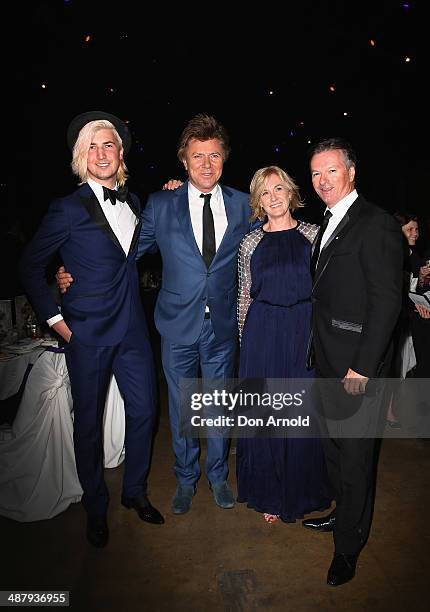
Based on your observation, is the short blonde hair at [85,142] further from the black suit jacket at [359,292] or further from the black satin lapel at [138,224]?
the black suit jacket at [359,292]

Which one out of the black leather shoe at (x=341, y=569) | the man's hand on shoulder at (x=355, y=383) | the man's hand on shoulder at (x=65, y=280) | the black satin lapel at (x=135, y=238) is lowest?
the black leather shoe at (x=341, y=569)

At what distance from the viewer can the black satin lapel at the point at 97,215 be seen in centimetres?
231

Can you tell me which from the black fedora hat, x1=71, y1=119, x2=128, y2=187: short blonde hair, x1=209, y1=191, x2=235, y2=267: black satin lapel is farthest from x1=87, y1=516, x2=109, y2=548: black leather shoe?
the black fedora hat

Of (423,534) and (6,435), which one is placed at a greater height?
(6,435)

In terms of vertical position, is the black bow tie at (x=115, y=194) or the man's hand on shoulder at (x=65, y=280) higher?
the black bow tie at (x=115, y=194)

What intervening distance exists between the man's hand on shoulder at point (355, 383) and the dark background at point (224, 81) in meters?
6.39

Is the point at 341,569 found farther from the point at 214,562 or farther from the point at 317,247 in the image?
the point at 317,247

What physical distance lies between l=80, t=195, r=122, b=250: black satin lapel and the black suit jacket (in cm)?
110

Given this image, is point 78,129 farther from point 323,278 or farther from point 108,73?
point 108,73

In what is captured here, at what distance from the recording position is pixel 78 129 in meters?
2.37

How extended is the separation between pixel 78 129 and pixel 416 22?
628 centimetres

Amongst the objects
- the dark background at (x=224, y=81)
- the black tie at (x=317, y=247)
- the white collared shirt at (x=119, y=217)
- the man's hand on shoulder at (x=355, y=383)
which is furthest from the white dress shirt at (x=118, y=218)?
the dark background at (x=224, y=81)

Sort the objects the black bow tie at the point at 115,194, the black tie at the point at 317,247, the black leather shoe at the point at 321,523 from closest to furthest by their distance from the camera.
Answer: the black tie at the point at 317,247 < the black bow tie at the point at 115,194 < the black leather shoe at the point at 321,523

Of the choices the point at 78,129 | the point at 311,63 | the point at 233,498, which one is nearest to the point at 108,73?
the point at 311,63
